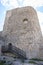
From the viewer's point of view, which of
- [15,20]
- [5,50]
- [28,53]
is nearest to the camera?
[5,50]

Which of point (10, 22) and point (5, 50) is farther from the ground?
point (10, 22)

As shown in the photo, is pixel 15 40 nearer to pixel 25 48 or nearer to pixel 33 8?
pixel 25 48

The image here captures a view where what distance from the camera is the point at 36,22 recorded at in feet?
56.0

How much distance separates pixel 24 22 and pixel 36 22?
135 cm

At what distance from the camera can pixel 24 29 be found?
16.3m

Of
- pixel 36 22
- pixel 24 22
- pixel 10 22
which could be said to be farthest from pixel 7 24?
pixel 36 22

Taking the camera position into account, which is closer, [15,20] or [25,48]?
[25,48]

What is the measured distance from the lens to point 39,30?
16.9m

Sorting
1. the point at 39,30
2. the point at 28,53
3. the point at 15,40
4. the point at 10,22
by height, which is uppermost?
the point at 10,22

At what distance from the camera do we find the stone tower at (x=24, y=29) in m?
15.5

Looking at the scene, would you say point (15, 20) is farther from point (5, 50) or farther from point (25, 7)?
point (5, 50)

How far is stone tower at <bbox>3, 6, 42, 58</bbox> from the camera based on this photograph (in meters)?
15.5

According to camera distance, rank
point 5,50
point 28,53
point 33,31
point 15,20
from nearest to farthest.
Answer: point 5,50 → point 28,53 → point 33,31 → point 15,20

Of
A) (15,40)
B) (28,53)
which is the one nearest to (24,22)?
(15,40)
